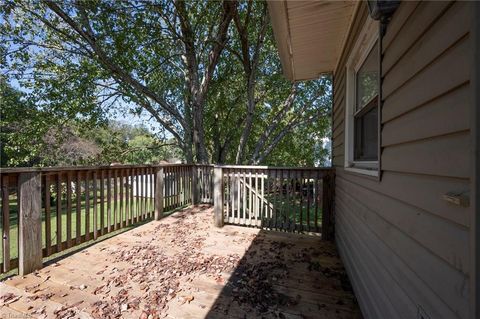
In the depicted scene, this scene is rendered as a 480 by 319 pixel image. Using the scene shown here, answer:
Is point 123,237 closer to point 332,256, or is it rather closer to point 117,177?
point 117,177

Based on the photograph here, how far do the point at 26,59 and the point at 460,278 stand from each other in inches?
423

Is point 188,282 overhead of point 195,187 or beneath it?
beneath

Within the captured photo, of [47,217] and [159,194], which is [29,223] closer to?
[47,217]

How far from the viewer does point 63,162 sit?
13.6m

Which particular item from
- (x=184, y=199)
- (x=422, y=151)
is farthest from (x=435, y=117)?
(x=184, y=199)

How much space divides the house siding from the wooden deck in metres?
0.73

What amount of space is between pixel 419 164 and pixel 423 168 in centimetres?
4

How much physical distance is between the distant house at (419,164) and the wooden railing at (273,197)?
1.51m

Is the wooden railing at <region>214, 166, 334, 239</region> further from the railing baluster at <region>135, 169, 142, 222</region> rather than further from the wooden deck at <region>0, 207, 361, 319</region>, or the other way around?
the railing baluster at <region>135, 169, 142, 222</region>

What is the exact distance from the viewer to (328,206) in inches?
151

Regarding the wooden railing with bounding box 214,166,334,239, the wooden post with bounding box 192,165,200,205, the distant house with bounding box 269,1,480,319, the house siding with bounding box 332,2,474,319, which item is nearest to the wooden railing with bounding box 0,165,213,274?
the wooden post with bounding box 192,165,200,205

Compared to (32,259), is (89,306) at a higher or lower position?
lower

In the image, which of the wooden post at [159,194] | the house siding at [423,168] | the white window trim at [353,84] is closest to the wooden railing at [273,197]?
the white window trim at [353,84]

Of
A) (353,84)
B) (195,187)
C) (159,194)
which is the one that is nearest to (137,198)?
(159,194)
